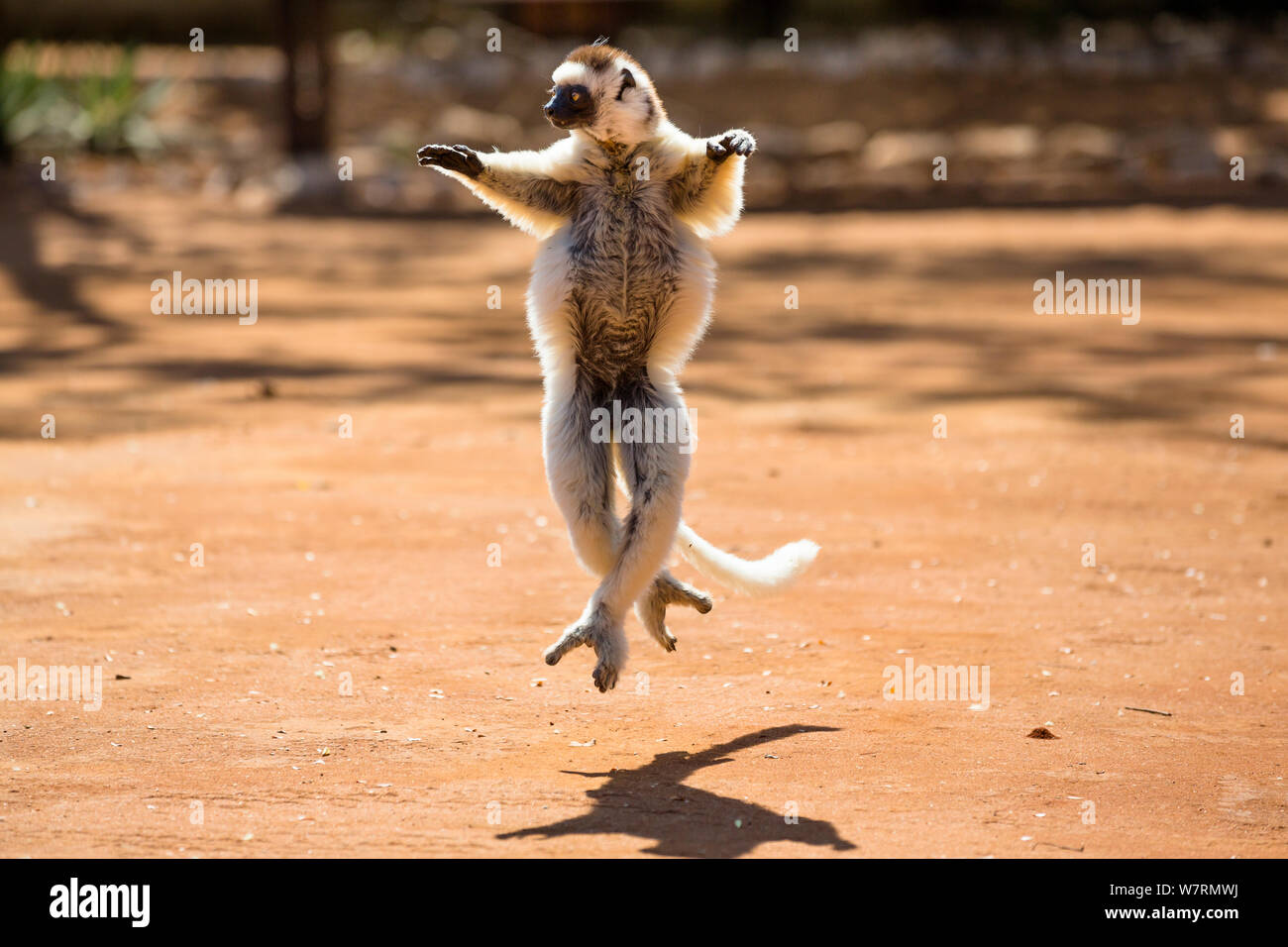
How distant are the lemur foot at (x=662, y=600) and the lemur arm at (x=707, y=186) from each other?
1351mm

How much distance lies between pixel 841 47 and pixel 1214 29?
7.60 m

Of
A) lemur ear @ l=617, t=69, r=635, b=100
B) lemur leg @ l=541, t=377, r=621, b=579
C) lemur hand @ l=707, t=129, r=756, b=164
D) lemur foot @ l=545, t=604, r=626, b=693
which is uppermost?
lemur ear @ l=617, t=69, r=635, b=100

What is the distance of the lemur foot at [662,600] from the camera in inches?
227

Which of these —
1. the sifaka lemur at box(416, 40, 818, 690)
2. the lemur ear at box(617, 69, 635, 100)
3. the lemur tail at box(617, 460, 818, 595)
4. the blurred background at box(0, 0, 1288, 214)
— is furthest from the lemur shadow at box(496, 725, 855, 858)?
the blurred background at box(0, 0, 1288, 214)

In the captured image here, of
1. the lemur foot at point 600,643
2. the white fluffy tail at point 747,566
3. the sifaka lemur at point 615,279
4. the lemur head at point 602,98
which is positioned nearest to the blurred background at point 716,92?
the white fluffy tail at point 747,566

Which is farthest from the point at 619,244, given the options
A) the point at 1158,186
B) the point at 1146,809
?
the point at 1158,186

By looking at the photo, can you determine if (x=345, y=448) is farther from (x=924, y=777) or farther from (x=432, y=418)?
(x=924, y=777)

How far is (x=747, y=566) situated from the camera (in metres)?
5.89

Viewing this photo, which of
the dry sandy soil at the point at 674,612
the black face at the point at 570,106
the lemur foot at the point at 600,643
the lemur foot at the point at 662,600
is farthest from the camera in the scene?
the lemur foot at the point at 662,600

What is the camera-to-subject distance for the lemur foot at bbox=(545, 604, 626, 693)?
16.9 feet

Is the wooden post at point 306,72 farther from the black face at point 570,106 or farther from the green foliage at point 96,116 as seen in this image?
the black face at point 570,106

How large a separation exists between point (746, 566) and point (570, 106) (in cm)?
188

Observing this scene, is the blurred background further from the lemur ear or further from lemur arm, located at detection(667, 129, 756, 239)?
the lemur ear

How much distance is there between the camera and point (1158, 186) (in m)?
21.7
